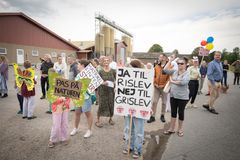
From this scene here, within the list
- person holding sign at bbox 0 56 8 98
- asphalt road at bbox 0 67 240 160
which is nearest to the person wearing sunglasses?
asphalt road at bbox 0 67 240 160

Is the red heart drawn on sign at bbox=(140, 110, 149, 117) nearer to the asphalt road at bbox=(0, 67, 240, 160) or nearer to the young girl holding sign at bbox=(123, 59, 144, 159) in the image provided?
the young girl holding sign at bbox=(123, 59, 144, 159)

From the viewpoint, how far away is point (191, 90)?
20.1ft

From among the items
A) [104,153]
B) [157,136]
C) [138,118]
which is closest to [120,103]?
[138,118]

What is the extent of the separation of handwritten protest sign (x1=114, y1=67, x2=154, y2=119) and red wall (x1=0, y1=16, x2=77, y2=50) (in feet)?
63.3

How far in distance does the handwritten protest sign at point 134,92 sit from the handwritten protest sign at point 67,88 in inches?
34.4

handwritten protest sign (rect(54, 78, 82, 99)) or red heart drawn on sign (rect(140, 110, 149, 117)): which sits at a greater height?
handwritten protest sign (rect(54, 78, 82, 99))

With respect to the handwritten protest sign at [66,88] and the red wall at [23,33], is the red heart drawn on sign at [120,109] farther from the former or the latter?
the red wall at [23,33]

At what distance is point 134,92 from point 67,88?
4.70 ft

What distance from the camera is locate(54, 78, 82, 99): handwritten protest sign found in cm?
308

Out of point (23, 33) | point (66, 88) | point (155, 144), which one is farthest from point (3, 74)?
point (23, 33)

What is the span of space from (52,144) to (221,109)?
6362 millimetres

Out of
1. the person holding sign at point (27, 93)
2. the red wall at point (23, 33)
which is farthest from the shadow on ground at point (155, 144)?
the red wall at point (23, 33)

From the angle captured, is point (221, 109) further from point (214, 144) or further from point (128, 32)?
point (128, 32)

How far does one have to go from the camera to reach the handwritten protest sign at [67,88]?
3.08 meters
